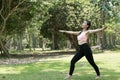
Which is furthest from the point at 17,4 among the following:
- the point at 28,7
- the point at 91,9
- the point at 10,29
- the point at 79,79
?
the point at 79,79

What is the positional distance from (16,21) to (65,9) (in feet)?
22.1

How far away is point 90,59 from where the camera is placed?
35.4 feet

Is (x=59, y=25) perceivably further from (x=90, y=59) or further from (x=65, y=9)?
(x=90, y=59)

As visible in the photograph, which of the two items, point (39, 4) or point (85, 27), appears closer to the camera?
point (85, 27)

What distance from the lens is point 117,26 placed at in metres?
54.6

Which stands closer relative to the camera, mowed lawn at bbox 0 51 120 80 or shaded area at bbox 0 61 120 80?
shaded area at bbox 0 61 120 80

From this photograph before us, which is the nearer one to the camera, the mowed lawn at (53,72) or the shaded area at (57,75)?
the shaded area at (57,75)

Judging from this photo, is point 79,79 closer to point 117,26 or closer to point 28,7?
point 28,7

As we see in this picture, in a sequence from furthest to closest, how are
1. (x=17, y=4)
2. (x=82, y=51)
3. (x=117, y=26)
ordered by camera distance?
1. (x=117, y=26)
2. (x=17, y=4)
3. (x=82, y=51)

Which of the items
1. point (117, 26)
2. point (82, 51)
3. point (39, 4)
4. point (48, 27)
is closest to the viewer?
point (82, 51)

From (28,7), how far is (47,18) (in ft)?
22.8

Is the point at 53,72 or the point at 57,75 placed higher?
the point at 57,75

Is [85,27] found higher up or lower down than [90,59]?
higher up

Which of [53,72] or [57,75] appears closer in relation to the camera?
[57,75]
